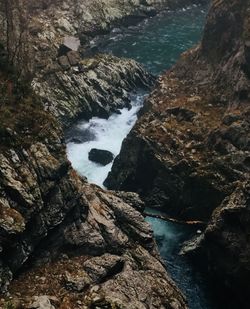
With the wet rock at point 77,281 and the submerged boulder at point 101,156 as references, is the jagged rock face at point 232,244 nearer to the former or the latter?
the wet rock at point 77,281

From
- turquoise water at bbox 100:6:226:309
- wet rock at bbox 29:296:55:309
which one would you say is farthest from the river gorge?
turquoise water at bbox 100:6:226:309

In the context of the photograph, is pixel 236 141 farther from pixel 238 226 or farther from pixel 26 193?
pixel 26 193

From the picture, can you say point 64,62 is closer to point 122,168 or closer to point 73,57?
point 73,57

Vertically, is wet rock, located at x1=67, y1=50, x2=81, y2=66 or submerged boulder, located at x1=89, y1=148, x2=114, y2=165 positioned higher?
wet rock, located at x1=67, y1=50, x2=81, y2=66

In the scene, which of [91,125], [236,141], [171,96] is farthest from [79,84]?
[236,141]

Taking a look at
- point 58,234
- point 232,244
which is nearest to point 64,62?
point 232,244

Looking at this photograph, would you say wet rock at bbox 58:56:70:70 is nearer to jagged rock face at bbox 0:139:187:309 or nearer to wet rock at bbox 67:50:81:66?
wet rock at bbox 67:50:81:66

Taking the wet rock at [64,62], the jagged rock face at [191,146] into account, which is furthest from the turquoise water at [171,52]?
the wet rock at [64,62]
